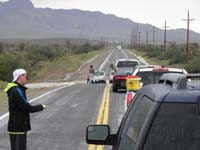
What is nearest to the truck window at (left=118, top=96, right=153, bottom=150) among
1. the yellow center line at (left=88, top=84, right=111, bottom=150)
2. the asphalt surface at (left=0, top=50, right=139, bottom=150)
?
the yellow center line at (left=88, top=84, right=111, bottom=150)

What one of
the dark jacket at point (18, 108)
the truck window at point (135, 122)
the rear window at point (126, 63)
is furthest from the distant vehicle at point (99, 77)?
the truck window at point (135, 122)

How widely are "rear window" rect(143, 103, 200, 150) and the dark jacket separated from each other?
18.6ft

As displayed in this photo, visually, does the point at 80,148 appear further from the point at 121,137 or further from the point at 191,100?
the point at 191,100

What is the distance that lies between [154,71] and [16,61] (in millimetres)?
56993

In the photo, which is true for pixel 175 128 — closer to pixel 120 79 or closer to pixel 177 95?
pixel 177 95

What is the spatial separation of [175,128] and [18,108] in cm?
584

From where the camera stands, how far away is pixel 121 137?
4.64 m

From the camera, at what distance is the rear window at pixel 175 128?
329 centimetres

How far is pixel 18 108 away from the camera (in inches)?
351

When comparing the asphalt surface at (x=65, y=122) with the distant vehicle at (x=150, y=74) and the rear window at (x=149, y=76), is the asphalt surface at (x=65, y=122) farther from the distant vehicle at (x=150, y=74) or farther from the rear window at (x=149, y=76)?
the rear window at (x=149, y=76)

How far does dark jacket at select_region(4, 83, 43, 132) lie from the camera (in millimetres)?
8859

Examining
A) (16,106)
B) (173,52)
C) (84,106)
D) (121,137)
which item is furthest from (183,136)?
(173,52)

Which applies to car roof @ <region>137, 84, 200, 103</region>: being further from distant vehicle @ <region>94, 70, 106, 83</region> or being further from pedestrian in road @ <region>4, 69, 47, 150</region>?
distant vehicle @ <region>94, 70, 106, 83</region>

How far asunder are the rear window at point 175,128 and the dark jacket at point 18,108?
5.68 metres
